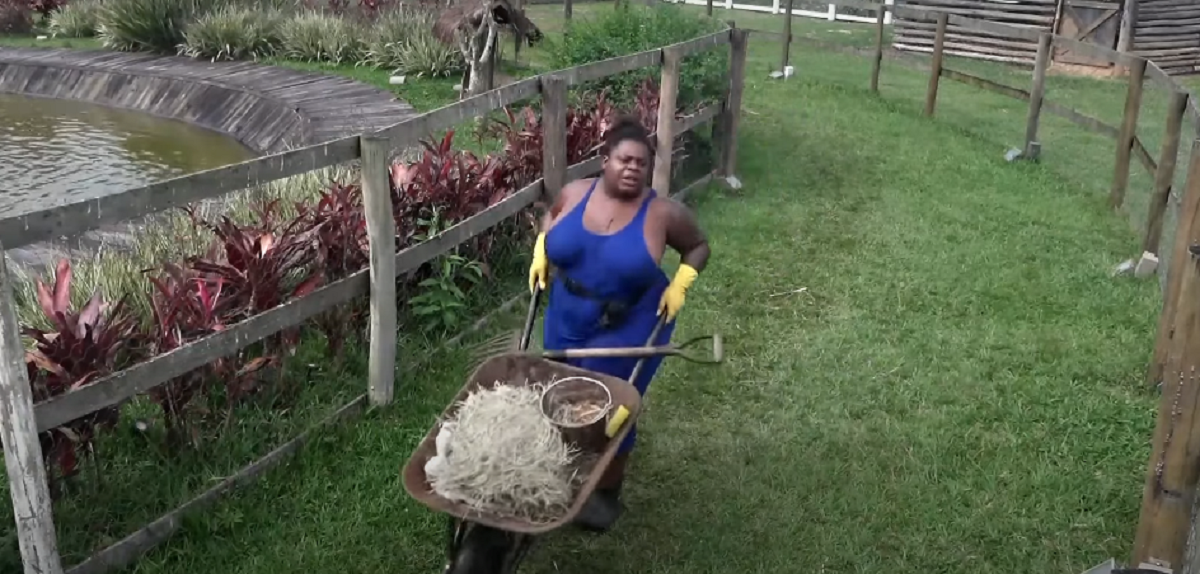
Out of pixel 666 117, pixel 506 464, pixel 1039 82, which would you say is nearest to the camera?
pixel 506 464

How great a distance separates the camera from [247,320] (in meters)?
4.15

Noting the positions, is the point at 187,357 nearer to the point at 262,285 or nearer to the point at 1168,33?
the point at 262,285

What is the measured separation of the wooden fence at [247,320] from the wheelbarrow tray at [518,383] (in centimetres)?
105

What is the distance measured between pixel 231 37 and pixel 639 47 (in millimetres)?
8981

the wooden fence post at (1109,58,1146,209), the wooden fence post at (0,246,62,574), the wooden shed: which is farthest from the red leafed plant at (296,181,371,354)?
the wooden shed

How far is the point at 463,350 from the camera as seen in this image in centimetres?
559

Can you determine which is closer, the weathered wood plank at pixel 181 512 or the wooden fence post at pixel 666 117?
the weathered wood plank at pixel 181 512

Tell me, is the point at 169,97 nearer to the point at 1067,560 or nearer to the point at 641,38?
the point at 641,38

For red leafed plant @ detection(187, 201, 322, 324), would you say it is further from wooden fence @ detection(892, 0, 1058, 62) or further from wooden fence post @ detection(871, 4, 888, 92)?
wooden fence @ detection(892, 0, 1058, 62)

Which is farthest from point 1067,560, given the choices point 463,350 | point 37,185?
point 37,185

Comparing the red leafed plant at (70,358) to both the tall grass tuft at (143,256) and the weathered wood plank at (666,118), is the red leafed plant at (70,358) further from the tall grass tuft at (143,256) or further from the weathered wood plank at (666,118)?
the weathered wood plank at (666,118)

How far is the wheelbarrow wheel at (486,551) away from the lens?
332cm

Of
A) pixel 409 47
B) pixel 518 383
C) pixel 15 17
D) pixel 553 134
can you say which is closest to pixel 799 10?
Answer: pixel 409 47

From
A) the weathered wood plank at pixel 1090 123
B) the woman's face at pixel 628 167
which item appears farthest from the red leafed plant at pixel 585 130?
the weathered wood plank at pixel 1090 123
